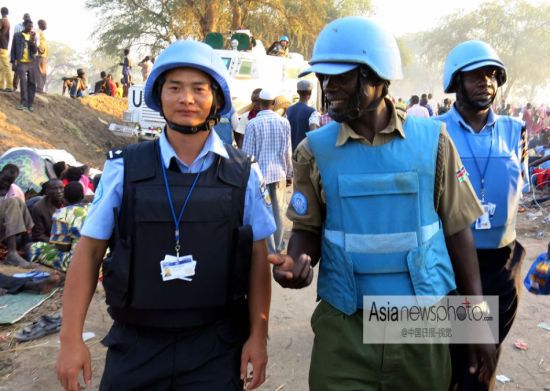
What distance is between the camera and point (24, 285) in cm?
482

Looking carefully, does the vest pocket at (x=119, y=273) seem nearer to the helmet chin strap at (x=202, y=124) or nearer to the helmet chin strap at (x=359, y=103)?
the helmet chin strap at (x=202, y=124)

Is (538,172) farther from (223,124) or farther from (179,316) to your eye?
(179,316)

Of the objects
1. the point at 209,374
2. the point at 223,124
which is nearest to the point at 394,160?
the point at 209,374

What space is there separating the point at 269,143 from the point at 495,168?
3208 mm

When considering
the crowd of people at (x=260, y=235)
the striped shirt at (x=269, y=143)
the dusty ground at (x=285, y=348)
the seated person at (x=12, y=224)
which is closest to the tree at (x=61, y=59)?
the seated person at (x=12, y=224)

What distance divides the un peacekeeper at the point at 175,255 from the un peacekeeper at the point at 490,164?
1.33 meters

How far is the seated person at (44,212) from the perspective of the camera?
607 centimetres

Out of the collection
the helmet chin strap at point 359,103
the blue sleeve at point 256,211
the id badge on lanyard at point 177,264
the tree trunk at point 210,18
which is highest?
the tree trunk at point 210,18

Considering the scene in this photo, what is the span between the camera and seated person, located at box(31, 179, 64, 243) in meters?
6.07

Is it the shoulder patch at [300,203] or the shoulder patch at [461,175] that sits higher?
the shoulder patch at [461,175]

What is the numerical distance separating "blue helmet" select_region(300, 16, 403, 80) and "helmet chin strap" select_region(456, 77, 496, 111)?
966 mm

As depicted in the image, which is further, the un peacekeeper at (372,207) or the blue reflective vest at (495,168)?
the blue reflective vest at (495,168)

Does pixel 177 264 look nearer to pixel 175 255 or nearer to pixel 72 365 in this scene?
pixel 175 255

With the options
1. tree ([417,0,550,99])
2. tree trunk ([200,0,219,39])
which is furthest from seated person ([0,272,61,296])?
tree ([417,0,550,99])
